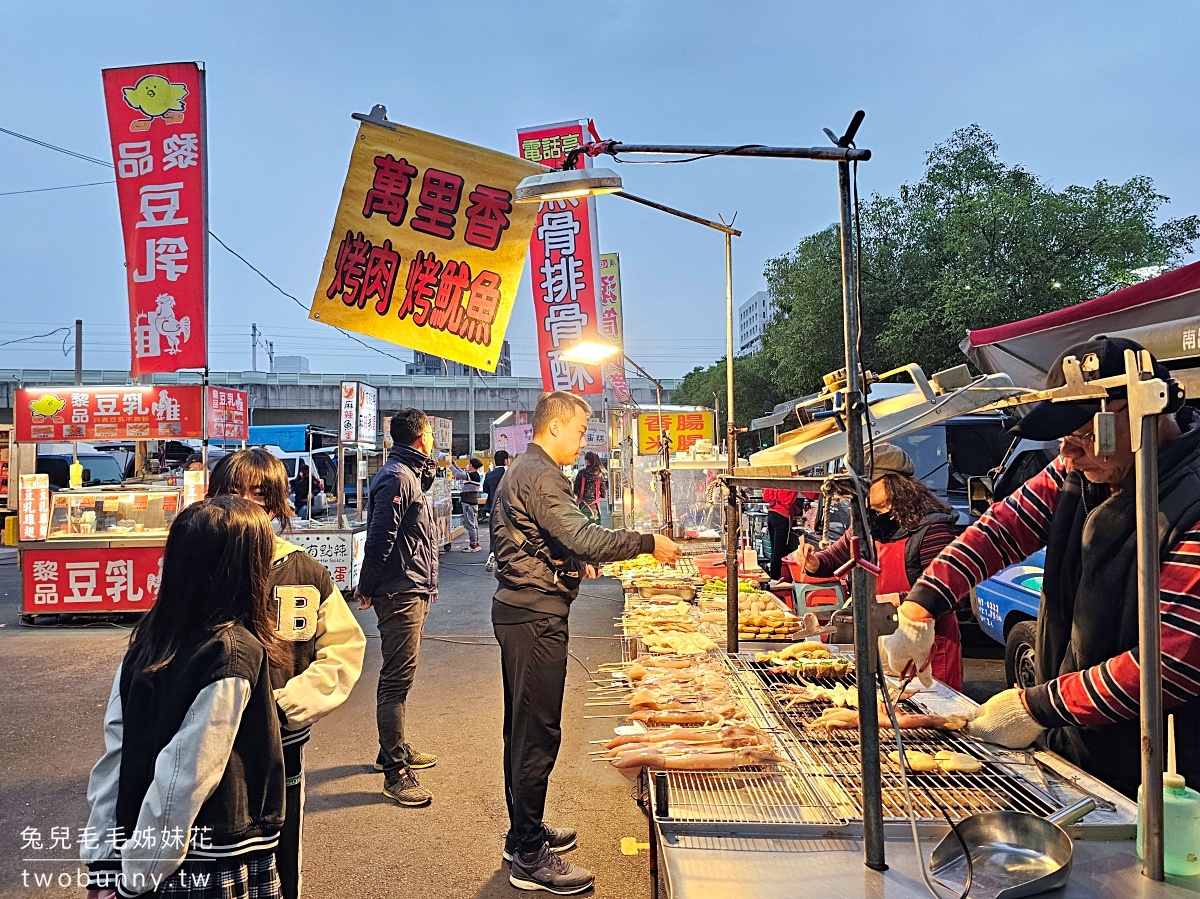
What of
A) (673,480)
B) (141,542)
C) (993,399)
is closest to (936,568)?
(993,399)

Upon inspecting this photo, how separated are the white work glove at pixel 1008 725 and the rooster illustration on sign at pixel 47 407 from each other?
11145mm

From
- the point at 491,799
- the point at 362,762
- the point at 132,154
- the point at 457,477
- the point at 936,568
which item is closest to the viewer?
the point at 936,568

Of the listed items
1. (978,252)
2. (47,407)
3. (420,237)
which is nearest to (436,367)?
(978,252)

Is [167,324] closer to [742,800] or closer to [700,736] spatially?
[700,736]

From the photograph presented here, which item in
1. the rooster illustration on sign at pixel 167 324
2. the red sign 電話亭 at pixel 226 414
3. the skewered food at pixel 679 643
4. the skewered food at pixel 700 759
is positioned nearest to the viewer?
the skewered food at pixel 700 759

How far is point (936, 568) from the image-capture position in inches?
107

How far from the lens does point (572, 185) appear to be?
3.22 meters

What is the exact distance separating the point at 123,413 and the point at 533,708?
8853 mm

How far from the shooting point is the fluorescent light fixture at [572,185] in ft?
10.5

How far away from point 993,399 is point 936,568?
38.0 inches

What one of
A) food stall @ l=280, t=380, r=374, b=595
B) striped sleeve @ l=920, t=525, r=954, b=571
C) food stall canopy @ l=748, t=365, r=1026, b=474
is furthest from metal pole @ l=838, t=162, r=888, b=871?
food stall @ l=280, t=380, r=374, b=595

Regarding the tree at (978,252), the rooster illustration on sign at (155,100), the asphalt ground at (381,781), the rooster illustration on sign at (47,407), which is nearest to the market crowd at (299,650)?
the asphalt ground at (381,781)

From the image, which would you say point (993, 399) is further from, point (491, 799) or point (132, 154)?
point (132, 154)

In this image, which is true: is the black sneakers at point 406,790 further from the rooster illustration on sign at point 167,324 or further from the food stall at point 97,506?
the rooster illustration on sign at point 167,324
